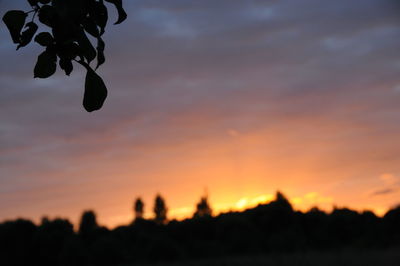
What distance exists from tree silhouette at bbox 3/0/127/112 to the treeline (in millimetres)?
35004

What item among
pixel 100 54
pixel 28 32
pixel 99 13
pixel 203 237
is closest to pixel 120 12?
pixel 99 13

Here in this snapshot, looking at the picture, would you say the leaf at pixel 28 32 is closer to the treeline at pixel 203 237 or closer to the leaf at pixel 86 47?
the leaf at pixel 86 47

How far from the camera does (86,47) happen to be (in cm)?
176

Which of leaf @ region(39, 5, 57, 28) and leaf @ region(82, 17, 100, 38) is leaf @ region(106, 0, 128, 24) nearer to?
leaf @ region(82, 17, 100, 38)

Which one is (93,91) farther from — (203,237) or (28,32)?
(203,237)

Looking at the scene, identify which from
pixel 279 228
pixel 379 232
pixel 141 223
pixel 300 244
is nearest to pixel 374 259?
pixel 379 232

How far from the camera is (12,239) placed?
1505 inches

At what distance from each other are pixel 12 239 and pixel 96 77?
39540mm

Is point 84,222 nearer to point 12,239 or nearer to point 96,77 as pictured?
point 12,239

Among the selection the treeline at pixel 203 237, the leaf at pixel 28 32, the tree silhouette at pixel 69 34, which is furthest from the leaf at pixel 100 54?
the treeline at pixel 203 237

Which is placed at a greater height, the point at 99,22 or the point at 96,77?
the point at 99,22

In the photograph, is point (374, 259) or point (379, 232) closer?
point (374, 259)

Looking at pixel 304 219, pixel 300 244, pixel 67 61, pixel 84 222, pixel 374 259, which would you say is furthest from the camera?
pixel 84 222

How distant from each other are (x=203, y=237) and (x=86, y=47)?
42471 millimetres
